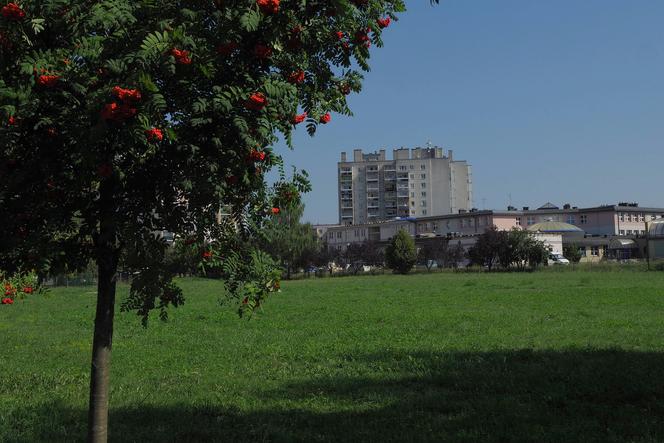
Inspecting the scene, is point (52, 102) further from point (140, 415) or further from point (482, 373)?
point (482, 373)

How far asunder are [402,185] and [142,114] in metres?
156

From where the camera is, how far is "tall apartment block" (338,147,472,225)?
156 metres

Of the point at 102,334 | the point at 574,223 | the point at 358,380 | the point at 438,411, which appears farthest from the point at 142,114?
the point at 574,223

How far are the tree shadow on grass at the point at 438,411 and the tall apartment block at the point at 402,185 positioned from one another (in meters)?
147

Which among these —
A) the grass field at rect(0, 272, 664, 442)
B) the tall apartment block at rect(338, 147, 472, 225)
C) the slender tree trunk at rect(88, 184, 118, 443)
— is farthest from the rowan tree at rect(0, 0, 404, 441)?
the tall apartment block at rect(338, 147, 472, 225)

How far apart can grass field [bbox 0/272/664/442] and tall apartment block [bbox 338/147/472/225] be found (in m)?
138

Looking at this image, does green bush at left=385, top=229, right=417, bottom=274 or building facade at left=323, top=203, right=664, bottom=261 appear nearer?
green bush at left=385, top=229, right=417, bottom=274

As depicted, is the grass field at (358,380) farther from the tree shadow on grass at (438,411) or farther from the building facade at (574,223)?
the building facade at (574,223)

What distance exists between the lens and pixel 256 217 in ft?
14.6

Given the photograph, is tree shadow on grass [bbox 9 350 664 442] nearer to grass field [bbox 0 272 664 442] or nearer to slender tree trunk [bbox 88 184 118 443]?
grass field [bbox 0 272 664 442]

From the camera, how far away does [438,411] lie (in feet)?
24.7

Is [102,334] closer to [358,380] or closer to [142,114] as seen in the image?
[142,114]

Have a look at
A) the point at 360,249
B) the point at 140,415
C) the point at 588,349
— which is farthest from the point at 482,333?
the point at 360,249

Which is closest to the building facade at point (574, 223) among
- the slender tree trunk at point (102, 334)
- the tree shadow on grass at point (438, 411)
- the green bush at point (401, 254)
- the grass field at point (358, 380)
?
the green bush at point (401, 254)
